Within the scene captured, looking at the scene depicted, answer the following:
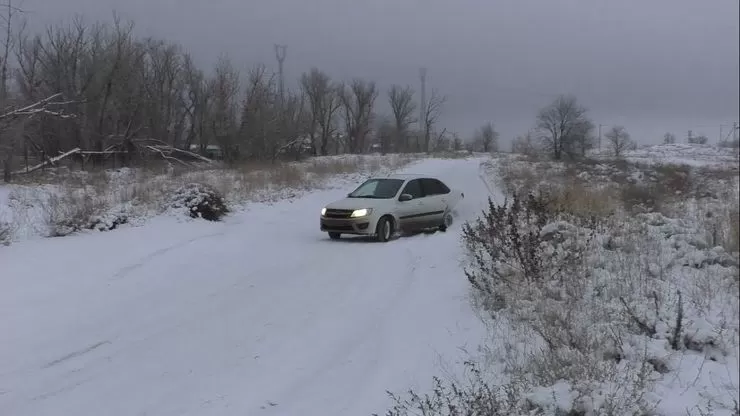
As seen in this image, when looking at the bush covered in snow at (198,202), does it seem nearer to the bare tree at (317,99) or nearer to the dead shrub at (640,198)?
the dead shrub at (640,198)

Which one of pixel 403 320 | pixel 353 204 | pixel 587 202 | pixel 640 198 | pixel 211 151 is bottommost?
pixel 403 320

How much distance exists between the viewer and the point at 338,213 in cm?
1395

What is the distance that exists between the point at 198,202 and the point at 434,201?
21.0 ft

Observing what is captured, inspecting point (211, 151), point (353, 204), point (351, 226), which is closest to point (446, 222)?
point (353, 204)

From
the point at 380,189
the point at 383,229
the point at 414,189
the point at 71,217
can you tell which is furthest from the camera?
the point at 414,189

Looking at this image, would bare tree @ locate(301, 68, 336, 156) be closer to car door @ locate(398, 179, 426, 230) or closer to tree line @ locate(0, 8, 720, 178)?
tree line @ locate(0, 8, 720, 178)

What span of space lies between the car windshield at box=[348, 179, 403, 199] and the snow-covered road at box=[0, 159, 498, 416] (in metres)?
3.00

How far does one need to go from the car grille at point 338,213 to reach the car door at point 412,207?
1394 millimetres

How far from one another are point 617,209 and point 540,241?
81.8 inches

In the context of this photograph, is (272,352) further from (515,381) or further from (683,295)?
(683,295)

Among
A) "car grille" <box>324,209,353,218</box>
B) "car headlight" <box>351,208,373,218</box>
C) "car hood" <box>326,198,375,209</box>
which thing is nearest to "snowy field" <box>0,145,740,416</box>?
"car headlight" <box>351,208,373,218</box>

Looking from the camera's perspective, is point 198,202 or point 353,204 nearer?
point 353,204

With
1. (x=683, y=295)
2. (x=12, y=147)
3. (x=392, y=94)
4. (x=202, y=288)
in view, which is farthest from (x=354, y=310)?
(x=392, y=94)

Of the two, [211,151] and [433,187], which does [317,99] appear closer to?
[211,151]
